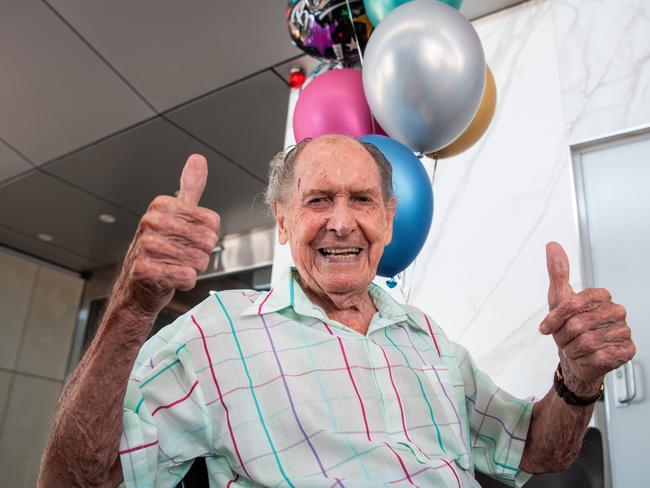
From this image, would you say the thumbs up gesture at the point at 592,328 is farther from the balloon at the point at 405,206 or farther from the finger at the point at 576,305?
the balloon at the point at 405,206

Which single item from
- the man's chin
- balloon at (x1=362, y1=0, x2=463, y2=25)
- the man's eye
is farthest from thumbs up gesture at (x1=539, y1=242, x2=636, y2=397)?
balloon at (x1=362, y1=0, x2=463, y2=25)

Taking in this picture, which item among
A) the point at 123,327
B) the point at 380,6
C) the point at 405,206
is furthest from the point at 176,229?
the point at 380,6

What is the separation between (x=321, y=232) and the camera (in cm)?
109

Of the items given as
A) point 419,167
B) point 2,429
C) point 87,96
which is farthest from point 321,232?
point 2,429

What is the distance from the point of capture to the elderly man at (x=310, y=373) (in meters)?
0.72

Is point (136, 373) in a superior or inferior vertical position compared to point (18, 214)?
inferior

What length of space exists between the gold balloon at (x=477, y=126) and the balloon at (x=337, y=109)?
26 centimetres

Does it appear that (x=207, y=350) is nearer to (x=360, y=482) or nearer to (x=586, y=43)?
(x=360, y=482)

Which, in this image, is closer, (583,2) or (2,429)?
(583,2)

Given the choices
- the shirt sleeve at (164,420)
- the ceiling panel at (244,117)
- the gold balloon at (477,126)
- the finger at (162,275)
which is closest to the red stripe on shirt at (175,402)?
the shirt sleeve at (164,420)

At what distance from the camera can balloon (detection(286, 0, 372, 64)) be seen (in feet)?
6.30

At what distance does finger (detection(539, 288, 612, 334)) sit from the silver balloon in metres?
0.83

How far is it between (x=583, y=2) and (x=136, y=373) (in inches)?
86.7

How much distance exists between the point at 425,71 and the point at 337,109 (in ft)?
1.25
